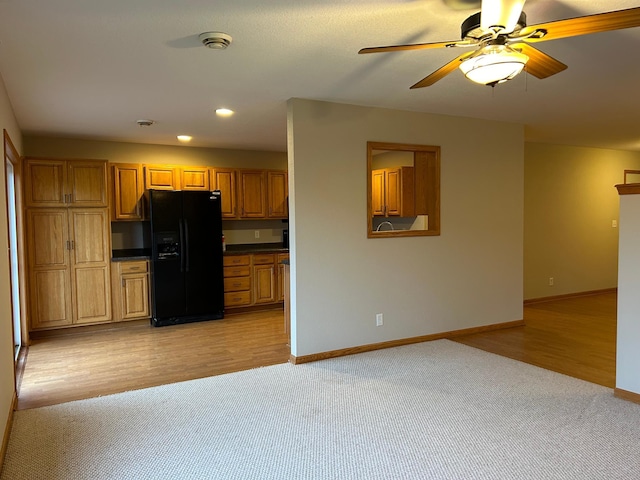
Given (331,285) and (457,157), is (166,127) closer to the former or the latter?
(331,285)

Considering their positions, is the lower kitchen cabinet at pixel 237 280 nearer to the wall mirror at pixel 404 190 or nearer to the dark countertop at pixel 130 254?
the dark countertop at pixel 130 254

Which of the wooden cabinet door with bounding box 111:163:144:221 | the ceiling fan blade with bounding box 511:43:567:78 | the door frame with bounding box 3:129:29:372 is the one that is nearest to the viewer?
the ceiling fan blade with bounding box 511:43:567:78

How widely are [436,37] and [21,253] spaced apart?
438cm

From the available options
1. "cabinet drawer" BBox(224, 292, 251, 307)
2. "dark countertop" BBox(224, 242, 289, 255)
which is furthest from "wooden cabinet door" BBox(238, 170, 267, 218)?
"cabinet drawer" BBox(224, 292, 251, 307)

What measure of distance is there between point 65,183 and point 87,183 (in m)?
0.23

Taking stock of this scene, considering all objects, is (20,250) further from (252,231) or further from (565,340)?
(565,340)

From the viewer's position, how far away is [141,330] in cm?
555

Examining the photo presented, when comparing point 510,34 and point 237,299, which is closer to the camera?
point 510,34

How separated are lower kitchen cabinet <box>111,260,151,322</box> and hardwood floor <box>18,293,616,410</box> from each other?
18cm

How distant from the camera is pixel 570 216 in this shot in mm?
7129

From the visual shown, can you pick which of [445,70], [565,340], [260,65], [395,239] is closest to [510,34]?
[445,70]

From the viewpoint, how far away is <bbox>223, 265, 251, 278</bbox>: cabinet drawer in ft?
20.6

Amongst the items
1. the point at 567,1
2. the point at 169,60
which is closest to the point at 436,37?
the point at 567,1

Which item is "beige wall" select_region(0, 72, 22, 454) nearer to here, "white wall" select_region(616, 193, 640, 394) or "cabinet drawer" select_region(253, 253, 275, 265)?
"cabinet drawer" select_region(253, 253, 275, 265)
